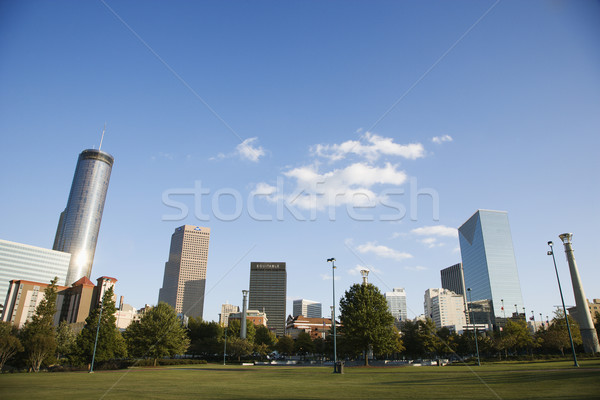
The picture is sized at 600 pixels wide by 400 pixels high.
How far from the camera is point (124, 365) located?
174 feet

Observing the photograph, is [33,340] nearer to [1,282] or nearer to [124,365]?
[124,365]

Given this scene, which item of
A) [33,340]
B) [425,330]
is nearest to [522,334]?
[425,330]

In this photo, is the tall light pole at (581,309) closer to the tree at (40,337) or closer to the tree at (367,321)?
the tree at (367,321)

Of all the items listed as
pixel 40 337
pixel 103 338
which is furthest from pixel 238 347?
pixel 40 337

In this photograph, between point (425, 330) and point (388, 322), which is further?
point (425, 330)

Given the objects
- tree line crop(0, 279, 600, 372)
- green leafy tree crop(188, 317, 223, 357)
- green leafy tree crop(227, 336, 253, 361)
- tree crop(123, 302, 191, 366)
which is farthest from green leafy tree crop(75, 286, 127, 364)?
green leafy tree crop(188, 317, 223, 357)

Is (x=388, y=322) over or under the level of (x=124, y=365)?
over

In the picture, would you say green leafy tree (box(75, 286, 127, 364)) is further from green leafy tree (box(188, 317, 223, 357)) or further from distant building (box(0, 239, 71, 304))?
distant building (box(0, 239, 71, 304))

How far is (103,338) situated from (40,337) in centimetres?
749

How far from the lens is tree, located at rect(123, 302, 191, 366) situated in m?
58.4

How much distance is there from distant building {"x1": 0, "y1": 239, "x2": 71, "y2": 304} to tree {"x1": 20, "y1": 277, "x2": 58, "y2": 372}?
549 ft

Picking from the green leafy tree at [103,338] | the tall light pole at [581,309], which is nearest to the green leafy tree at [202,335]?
the green leafy tree at [103,338]

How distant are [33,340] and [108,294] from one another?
10.3m

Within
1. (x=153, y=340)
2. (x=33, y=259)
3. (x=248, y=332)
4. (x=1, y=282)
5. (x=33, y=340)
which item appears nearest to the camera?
(x=33, y=340)
